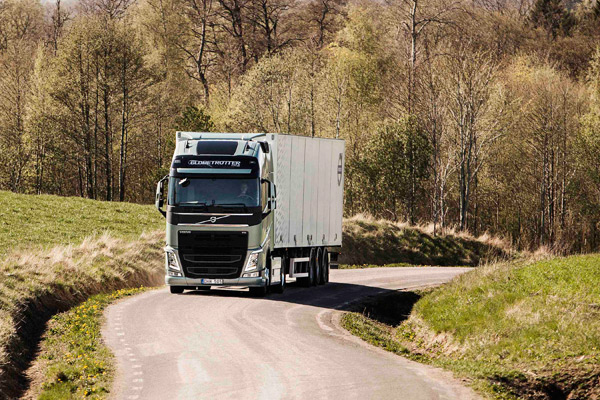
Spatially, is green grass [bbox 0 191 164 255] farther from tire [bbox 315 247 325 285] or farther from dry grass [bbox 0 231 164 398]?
tire [bbox 315 247 325 285]

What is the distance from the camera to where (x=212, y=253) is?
74.6 feet

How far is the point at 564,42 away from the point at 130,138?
3946 centimetres

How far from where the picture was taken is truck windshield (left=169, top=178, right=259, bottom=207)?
22.5m

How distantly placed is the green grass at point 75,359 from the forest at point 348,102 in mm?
37580

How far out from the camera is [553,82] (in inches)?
2601

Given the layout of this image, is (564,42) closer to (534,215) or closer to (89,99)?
(534,215)

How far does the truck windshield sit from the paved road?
8.15ft

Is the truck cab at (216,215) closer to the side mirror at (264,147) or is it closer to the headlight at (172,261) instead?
the headlight at (172,261)

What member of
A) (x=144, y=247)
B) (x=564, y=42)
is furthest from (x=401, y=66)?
(x=144, y=247)

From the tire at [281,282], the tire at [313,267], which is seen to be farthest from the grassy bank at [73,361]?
the tire at [313,267]

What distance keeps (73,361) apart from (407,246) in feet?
118

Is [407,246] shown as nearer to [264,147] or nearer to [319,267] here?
[319,267]

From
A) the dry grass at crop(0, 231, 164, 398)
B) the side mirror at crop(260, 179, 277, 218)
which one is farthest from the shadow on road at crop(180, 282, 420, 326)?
the dry grass at crop(0, 231, 164, 398)

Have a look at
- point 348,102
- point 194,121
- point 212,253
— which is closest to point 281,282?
point 212,253
